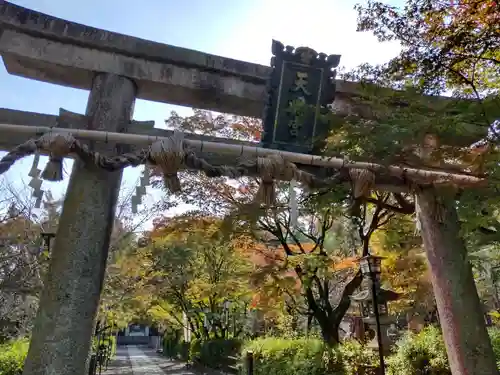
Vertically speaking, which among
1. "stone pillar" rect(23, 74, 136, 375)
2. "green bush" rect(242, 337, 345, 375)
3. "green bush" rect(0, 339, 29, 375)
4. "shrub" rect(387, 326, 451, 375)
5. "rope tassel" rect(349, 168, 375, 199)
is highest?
"rope tassel" rect(349, 168, 375, 199)

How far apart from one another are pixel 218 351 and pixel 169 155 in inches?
671

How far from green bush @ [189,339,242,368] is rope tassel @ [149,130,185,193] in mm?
15320

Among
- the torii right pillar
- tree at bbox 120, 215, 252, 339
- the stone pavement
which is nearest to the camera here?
the torii right pillar

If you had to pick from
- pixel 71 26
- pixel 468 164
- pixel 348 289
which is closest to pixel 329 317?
pixel 348 289

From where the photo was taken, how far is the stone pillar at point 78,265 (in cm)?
383

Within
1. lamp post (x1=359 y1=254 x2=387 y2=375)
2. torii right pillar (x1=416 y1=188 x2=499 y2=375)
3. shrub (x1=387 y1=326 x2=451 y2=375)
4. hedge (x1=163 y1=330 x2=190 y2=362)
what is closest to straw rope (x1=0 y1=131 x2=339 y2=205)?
torii right pillar (x1=416 y1=188 x2=499 y2=375)

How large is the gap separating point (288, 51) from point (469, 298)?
3.86 meters

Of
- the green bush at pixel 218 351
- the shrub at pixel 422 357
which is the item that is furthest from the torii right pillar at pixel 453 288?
the green bush at pixel 218 351

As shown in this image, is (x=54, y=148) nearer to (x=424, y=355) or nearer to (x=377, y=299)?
(x=377, y=299)

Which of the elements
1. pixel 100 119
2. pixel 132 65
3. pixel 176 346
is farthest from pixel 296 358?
pixel 176 346

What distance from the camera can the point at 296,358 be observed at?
10.6m

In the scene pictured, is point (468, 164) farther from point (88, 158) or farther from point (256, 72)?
point (88, 158)

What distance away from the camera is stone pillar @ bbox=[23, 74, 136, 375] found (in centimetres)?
383

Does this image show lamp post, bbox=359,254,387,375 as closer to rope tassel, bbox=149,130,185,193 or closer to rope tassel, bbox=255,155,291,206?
rope tassel, bbox=255,155,291,206
